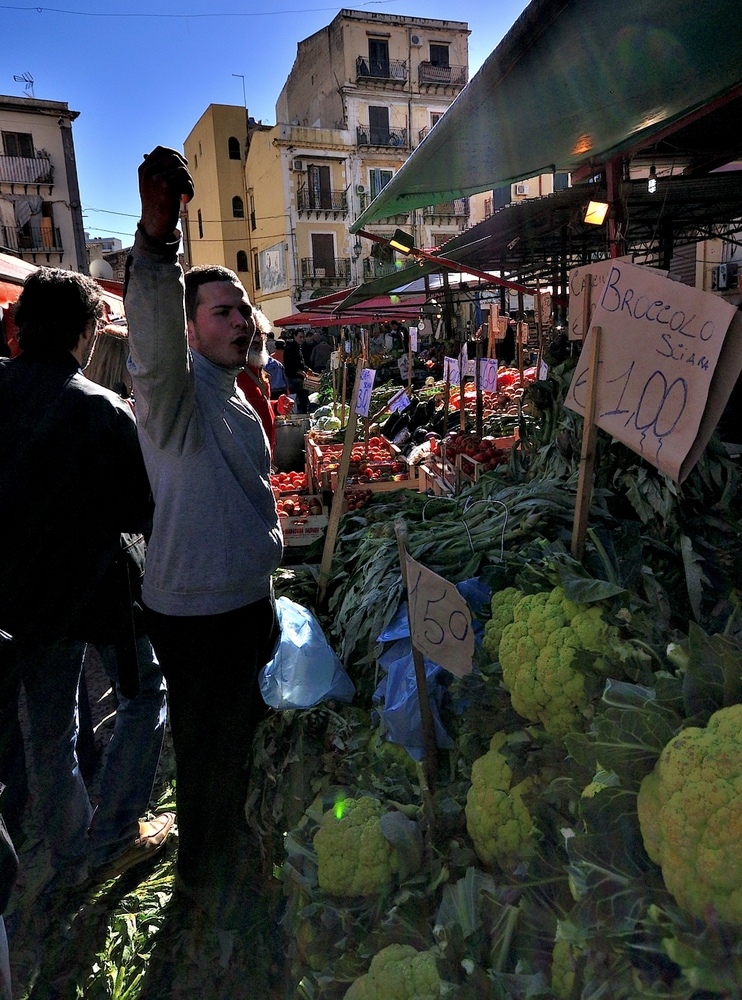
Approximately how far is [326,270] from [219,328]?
32.7 metres

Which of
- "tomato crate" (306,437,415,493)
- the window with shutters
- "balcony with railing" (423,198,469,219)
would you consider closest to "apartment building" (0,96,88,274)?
the window with shutters

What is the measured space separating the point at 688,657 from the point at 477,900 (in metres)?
0.68

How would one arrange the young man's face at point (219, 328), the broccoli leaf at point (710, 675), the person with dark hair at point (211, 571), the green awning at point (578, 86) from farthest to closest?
the young man's face at point (219, 328), the person with dark hair at point (211, 571), the green awning at point (578, 86), the broccoli leaf at point (710, 675)

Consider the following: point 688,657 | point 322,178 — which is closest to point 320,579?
point 688,657

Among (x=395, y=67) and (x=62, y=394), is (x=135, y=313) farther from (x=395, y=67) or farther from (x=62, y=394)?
(x=395, y=67)

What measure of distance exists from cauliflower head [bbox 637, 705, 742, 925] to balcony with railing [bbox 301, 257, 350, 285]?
33424 millimetres

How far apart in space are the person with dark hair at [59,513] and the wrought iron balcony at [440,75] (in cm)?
3740

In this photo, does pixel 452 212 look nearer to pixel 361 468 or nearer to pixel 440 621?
pixel 361 468

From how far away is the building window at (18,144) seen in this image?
28.9 m

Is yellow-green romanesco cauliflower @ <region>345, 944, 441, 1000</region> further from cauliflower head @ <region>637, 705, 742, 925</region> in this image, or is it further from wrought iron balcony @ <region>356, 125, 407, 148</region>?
wrought iron balcony @ <region>356, 125, 407, 148</region>

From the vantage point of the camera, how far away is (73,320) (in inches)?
82.6

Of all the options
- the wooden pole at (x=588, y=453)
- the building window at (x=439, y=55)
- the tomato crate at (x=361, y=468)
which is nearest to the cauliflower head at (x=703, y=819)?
the wooden pole at (x=588, y=453)

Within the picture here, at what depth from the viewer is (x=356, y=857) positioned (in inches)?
61.1

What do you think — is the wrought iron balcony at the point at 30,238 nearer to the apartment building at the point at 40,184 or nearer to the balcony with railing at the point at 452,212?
the apartment building at the point at 40,184
